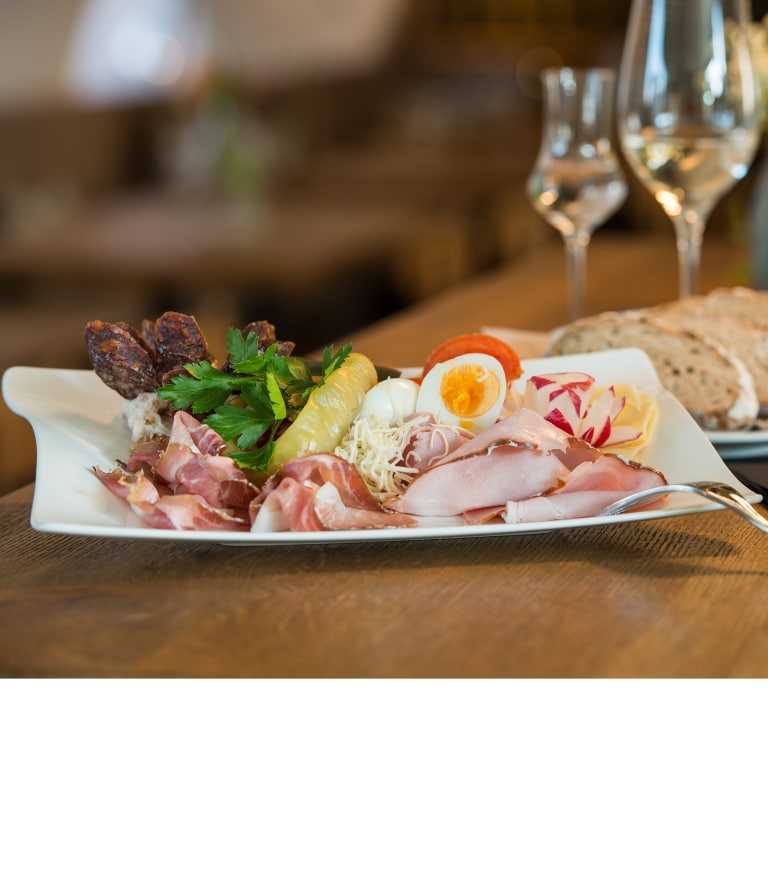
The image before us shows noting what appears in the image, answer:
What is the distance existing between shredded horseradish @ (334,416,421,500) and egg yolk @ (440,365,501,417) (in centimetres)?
5

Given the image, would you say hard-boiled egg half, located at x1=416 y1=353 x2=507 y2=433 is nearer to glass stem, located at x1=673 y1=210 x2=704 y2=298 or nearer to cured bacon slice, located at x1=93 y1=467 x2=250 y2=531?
cured bacon slice, located at x1=93 y1=467 x2=250 y2=531

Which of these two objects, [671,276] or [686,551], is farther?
[671,276]

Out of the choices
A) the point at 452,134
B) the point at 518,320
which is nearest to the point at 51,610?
the point at 518,320

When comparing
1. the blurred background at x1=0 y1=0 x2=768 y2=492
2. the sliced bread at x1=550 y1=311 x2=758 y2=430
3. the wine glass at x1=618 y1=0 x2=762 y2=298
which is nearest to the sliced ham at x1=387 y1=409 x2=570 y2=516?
the sliced bread at x1=550 y1=311 x2=758 y2=430

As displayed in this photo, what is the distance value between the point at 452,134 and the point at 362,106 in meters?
1.51

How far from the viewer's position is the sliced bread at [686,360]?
1167 mm

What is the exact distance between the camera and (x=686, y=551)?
90 centimetres

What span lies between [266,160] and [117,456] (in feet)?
14.4

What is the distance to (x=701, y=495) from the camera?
0.89 m

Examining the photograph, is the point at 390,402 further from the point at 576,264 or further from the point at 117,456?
the point at 576,264

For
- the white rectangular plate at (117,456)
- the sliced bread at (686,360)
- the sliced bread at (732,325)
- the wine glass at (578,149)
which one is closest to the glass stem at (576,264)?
the wine glass at (578,149)

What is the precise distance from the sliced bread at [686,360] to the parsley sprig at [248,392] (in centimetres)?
39

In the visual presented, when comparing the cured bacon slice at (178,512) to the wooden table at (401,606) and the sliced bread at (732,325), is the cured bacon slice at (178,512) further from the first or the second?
the sliced bread at (732,325)
